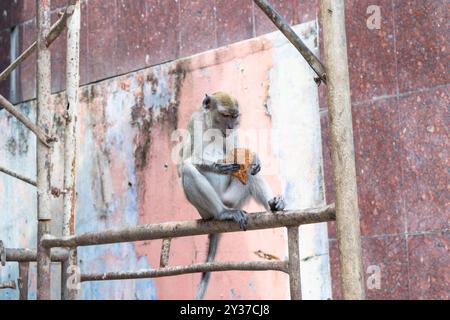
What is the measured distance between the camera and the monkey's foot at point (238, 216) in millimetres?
5289

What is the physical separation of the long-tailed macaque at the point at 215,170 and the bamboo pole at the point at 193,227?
33 cm

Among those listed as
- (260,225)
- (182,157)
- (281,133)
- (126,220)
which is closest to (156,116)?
(126,220)

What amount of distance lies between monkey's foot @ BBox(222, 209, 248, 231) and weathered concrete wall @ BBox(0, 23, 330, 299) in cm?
176

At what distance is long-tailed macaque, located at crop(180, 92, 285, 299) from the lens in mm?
6000

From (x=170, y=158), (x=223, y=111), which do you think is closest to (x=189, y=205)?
(x=170, y=158)

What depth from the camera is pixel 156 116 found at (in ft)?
28.4

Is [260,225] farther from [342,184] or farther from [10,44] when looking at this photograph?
[10,44]

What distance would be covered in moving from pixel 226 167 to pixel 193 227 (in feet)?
2.47

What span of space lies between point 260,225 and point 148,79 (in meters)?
3.96

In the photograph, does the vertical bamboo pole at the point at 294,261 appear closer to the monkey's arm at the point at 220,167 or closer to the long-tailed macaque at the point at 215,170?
the long-tailed macaque at the point at 215,170

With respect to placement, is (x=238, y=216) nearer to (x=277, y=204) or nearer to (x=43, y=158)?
(x=277, y=204)

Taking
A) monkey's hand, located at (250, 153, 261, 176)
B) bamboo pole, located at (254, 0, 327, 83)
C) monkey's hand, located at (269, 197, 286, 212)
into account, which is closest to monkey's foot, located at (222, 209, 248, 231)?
monkey's hand, located at (269, 197, 286, 212)

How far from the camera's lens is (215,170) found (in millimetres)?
6195

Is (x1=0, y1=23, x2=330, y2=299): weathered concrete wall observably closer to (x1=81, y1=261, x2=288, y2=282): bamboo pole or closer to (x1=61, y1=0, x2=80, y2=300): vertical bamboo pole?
(x1=81, y1=261, x2=288, y2=282): bamboo pole
